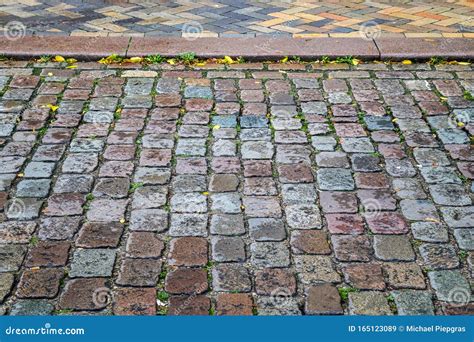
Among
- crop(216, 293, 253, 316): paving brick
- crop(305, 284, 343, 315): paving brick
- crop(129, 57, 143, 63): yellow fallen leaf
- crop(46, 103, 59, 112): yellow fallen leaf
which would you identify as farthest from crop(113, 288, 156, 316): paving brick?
crop(129, 57, 143, 63): yellow fallen leaf

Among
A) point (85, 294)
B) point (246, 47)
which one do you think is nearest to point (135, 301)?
point (85, 294)

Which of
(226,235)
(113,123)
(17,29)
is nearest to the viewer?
(226,235)

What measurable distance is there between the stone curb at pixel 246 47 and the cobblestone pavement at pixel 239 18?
0.80 feet

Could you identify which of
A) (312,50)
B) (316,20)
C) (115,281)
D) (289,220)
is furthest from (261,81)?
(115,281)

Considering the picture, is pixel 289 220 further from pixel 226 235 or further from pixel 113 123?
pixel 113 123

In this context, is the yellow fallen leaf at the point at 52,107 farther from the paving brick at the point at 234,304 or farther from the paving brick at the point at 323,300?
the paving brick at the point at 323,300

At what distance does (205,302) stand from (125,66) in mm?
2950

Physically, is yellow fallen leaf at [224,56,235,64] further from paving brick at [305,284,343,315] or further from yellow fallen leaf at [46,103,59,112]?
paving brick at [305,284,343,315]

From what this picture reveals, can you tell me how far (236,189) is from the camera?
12.9 feet

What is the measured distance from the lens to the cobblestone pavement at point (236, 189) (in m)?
3.16

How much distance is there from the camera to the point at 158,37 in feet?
20.0

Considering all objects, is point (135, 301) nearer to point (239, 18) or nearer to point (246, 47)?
point (246, 47)

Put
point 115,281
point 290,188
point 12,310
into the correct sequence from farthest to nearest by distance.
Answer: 1. point 290,188
2. point 115,281
3. point 12,310

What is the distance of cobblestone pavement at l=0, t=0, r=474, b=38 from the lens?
248 inches
